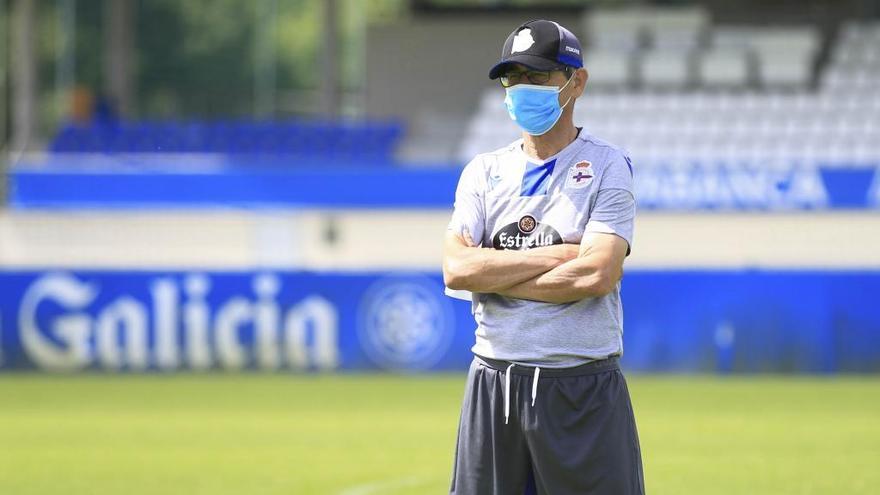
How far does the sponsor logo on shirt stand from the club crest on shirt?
6.6 inches

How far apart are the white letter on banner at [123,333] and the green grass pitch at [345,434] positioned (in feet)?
1.12

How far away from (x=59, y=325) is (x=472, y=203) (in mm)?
17329

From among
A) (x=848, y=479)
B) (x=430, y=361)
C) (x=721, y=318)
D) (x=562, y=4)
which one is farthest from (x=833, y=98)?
(x=848, y=479)

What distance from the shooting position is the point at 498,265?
4887mm

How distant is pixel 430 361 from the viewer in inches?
825

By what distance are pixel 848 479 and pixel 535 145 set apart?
6595 mm

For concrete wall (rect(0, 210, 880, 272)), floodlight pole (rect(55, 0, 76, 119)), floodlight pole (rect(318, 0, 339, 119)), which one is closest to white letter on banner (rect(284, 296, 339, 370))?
concrete wall (rect(0, 210, 880, 272))

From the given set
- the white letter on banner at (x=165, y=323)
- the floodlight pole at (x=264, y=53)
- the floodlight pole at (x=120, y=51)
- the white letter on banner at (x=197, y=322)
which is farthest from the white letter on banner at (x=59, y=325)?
the floodlight pole at (x=264, y=53)

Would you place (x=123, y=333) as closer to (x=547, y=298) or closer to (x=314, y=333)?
(x=314, y=333)

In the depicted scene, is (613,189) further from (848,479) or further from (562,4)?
(562,4)

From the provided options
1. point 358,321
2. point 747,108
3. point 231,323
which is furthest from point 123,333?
point 747,108

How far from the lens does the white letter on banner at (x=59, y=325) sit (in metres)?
21.3

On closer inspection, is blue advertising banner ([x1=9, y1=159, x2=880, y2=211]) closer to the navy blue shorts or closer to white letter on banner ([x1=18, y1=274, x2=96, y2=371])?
white letter on banner ([x1=18, y1=274, x2=96, y2=371])

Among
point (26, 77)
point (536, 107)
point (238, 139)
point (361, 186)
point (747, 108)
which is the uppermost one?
point (26, 77)
